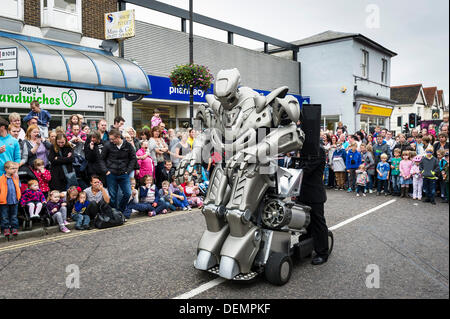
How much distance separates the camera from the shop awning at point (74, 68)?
34.9ft

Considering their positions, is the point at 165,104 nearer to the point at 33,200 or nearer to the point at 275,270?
the point at 33,200

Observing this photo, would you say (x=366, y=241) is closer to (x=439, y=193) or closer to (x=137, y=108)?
(x=439, y=193)

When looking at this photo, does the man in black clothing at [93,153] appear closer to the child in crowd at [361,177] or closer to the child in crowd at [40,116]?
the child in crowd at [40,116]

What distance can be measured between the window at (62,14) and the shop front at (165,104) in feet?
12.0

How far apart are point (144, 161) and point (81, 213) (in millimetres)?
2105

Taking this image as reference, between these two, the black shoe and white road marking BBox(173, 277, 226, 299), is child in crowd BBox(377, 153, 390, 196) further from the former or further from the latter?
white road marking BBox(173, 277, 226, 299)

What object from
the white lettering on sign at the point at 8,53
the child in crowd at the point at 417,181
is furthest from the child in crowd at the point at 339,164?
the white lettering on sign at the point at 8,53

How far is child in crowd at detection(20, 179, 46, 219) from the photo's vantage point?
6.28 meters

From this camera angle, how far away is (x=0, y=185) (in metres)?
5.84

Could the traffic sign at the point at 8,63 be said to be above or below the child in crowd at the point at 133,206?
above

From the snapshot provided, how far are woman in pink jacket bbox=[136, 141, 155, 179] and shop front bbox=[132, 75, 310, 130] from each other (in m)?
6.78

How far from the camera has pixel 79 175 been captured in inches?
307
